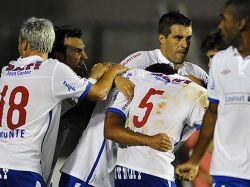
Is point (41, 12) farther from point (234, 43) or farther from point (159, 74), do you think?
point (234, 43)

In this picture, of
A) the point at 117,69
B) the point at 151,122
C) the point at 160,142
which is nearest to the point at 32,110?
the point at 117,69

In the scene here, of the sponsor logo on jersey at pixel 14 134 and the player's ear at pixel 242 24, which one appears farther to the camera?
the sponsor logo on jersey at pixel 14 134

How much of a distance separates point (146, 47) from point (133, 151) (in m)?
2.45

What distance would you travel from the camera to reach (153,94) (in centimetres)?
459

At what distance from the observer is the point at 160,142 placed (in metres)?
4.34

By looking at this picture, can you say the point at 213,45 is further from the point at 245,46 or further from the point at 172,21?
the point at 245,46

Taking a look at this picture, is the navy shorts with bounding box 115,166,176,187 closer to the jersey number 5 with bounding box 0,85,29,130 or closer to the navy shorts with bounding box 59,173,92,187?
the navy shorts with bounding box 59,173,92,187

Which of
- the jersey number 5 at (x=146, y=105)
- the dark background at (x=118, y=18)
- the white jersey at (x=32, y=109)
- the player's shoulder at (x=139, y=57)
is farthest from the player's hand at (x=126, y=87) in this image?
the dark background at (x=118, y=18)

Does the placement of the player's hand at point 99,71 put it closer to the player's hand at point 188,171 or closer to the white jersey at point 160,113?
the white jersey at point 160,113

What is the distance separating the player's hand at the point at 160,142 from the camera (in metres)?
4.34

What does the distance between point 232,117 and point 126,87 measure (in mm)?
1114

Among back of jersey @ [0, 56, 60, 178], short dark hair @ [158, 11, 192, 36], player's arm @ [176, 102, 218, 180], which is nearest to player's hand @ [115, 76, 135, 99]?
back of jersey @ [0, 56, 60, 178]

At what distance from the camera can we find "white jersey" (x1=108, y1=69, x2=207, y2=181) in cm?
451

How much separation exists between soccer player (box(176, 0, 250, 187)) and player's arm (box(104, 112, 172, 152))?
1.55 feet
